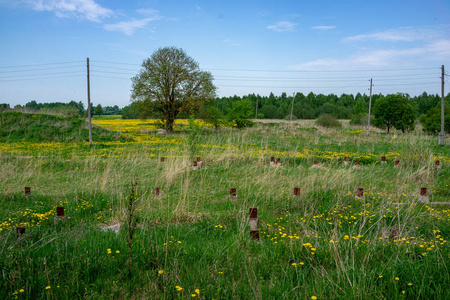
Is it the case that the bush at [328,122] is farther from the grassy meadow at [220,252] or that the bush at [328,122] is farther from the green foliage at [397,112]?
the grassy meadow at [220,252]

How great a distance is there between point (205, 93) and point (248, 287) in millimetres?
32520

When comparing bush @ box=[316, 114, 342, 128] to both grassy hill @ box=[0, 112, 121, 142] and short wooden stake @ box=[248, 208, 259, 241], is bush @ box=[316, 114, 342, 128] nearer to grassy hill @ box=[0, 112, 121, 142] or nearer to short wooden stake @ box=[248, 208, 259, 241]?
grassy hill @ box=[0, 112, 121, 142]

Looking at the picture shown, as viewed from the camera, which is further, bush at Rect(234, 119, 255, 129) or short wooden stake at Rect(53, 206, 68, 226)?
bush at Rect(234, 119, 255, 129)

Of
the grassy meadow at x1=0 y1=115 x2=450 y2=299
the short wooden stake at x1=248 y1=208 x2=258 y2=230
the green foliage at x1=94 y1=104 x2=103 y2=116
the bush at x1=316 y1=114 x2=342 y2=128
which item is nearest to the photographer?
the grassy meadow at x1=0 y1=115 x2=450 y2=299

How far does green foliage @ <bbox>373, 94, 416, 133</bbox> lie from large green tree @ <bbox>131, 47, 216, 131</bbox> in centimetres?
2005

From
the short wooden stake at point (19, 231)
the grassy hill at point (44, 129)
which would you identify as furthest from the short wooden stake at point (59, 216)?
the grassy hill at point (44, 129)

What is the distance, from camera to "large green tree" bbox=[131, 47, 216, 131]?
3284 cm

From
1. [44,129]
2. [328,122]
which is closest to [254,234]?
[44,129]

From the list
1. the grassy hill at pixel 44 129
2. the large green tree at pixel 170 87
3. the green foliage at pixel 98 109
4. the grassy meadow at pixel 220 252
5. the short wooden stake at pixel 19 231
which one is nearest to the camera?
the grassy meadow at pixel 220 252

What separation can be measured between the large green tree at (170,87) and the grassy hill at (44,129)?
8561mm

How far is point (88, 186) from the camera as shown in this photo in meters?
7.71

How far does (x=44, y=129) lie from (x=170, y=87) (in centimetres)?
1430

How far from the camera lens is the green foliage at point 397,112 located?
116 ft

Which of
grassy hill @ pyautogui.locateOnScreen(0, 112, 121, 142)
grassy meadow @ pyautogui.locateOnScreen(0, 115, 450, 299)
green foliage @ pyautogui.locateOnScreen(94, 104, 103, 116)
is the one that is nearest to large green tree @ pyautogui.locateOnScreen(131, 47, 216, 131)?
grassy hill @ pyautogui.locateOnScreen(0, 112, 121, 142)
